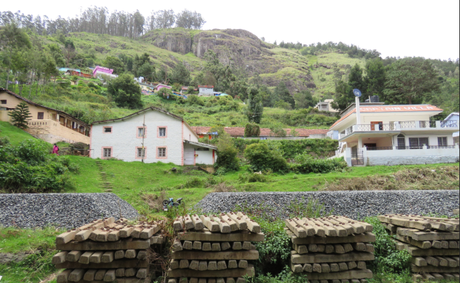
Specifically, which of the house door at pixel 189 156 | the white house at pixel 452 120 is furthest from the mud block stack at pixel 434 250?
the white house at pixel 452 120

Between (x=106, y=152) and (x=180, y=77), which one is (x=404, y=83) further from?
(x=180, y=77)

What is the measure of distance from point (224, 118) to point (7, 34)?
3709 cm

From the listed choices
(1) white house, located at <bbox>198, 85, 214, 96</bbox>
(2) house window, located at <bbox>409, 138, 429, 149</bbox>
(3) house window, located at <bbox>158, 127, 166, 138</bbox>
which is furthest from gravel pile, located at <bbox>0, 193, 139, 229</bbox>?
(1) white house, located at <bbox>198, 85, 214, 96</bbox>

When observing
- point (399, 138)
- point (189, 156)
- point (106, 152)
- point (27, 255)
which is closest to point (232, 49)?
point (189, 156)

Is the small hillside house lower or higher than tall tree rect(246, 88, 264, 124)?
lower

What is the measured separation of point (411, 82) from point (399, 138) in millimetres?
26382

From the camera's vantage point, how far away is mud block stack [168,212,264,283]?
488cm

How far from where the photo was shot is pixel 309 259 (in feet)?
16.9

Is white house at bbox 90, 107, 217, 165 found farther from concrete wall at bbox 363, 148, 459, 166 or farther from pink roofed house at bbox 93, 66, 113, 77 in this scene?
pink roofed house at bbox 93, 66, 113, 77

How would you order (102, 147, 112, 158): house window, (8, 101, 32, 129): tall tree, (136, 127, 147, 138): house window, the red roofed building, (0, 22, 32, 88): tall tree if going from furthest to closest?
(0, 22, 32, 88): tall tree
the red roofed building
(136, 127, 147, 138): house window
(102, 147, 112, 158): house window
(8, 101, 32, 129): tall tree

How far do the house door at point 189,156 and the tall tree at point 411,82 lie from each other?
38.6m

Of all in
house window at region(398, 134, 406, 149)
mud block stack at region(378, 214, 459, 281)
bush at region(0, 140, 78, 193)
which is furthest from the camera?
house window at region(398, 134, 406, 149)

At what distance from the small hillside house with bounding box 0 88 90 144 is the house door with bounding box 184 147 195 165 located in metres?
13.3

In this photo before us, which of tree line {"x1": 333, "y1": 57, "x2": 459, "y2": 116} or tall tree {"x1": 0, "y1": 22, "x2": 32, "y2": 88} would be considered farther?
tree line {"x1": 333, "y1": 57, "x2": 459, "y2": 116}
